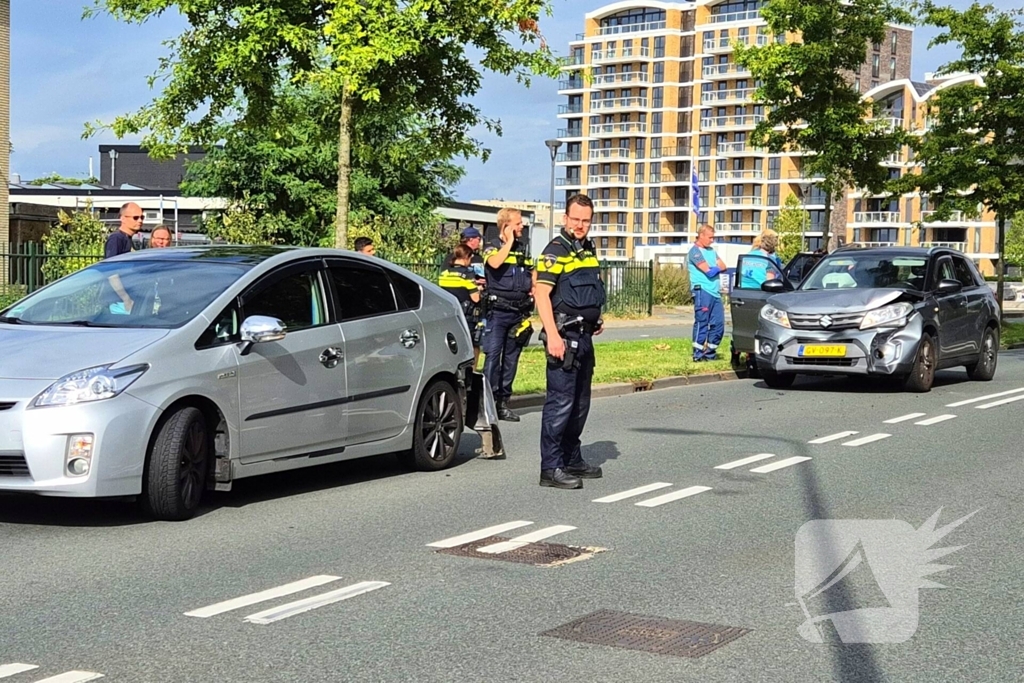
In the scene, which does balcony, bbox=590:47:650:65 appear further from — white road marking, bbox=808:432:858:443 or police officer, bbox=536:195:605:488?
police officer, bbox=536:195:605:488

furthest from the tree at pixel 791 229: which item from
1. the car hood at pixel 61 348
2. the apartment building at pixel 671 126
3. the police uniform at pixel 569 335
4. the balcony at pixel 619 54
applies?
the car hood at pixel 61 348

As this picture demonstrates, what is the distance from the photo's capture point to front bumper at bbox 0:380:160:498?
741cm

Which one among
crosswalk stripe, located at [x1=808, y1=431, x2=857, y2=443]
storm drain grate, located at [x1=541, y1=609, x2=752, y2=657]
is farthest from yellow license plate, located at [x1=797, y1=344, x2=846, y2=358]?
storm drain grate, located at [x1=541, y1=609, x2=752, y2=657]

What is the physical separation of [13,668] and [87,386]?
2.77 m

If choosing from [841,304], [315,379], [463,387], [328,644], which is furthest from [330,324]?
[841,304]

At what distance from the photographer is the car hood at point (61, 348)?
761 cm

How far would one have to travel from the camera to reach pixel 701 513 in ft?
27.8

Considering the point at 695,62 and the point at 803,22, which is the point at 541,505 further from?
the point at 695,62

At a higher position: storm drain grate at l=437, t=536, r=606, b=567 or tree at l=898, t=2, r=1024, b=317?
tree at l=898, t=2, r=1024, b=317

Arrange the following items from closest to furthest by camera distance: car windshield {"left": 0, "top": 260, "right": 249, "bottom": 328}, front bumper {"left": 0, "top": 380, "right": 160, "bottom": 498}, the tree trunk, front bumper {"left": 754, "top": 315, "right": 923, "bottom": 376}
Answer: front bumper {"left": 0, "top": 380, "right": 160, "bottom": 498}
car windshield {"left": 0, "top": 260, "right": 249, "bottom": 328}
front bumper {"left": 754, "top": 315, "right": 923, "bottom": 376}
the tree trunk

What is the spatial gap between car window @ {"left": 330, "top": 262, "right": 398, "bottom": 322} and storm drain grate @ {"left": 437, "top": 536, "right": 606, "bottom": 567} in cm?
249

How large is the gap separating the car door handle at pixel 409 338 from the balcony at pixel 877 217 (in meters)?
103

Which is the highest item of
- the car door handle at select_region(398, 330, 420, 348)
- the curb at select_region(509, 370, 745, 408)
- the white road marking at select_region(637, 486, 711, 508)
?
the car door handle at select_region(398, 330, 420, 348)

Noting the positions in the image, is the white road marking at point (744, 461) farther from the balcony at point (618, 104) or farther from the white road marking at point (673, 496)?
the balcony at point (618, 104)
